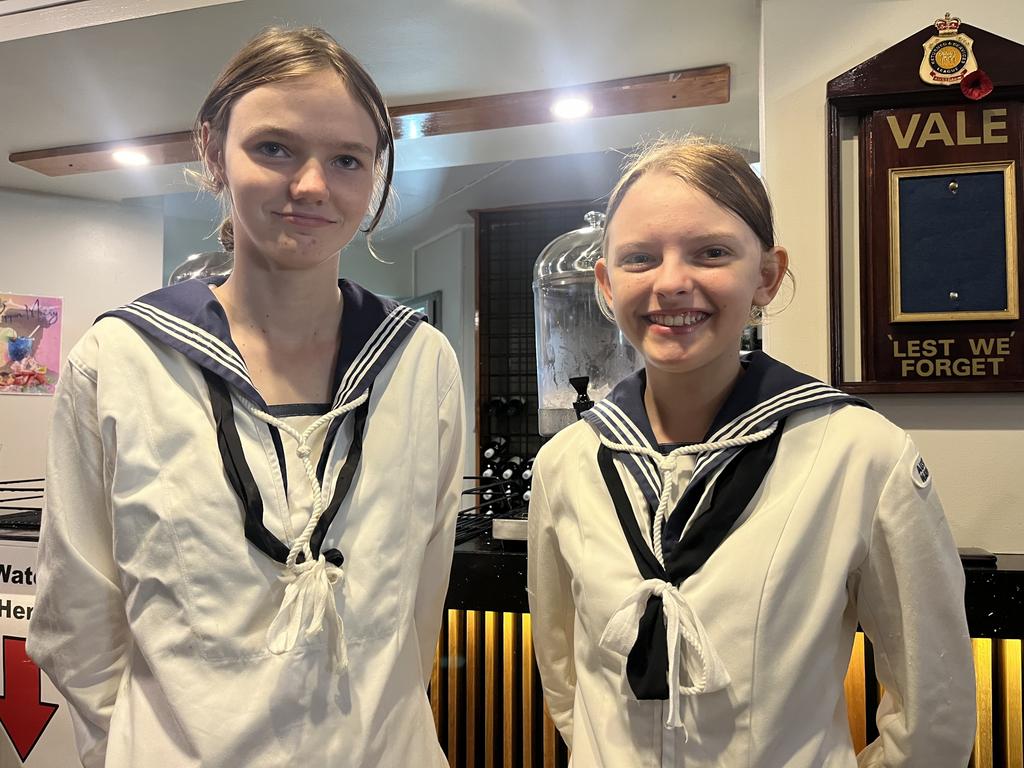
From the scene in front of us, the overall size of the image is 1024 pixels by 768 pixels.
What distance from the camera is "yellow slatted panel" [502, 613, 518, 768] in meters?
1.62

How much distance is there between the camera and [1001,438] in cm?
182

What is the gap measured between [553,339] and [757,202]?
4.32 ft

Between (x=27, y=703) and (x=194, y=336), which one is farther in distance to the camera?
(x=27, y=703)

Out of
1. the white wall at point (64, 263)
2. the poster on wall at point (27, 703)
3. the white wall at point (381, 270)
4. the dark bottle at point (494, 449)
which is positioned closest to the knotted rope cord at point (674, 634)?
the poster on wall at point (27, 703)

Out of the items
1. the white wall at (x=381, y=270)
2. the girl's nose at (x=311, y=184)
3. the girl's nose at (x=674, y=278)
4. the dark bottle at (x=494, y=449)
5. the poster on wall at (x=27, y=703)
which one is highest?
the white wall at (x=381, y=270)

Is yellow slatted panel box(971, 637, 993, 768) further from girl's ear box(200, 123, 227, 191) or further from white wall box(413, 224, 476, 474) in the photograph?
white wall box(413, 224, 476, 474)

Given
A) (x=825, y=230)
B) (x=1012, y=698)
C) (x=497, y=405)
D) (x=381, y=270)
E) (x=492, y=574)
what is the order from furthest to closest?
(x=381, y=270), (x=497, y=405), (x=825, y=230), (x=492, y=574), (x=1012, y=698)

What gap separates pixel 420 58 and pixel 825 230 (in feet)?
4.72

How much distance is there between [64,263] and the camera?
429cm

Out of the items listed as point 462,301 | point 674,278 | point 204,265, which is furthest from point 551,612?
point 462,301

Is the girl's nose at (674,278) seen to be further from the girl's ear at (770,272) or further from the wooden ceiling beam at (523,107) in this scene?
the wooden ceiling beam at (523,107)

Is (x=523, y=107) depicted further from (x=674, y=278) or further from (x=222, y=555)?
(x=222, y=555)

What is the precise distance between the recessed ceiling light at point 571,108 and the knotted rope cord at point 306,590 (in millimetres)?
2219

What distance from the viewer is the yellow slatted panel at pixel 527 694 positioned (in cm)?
161
